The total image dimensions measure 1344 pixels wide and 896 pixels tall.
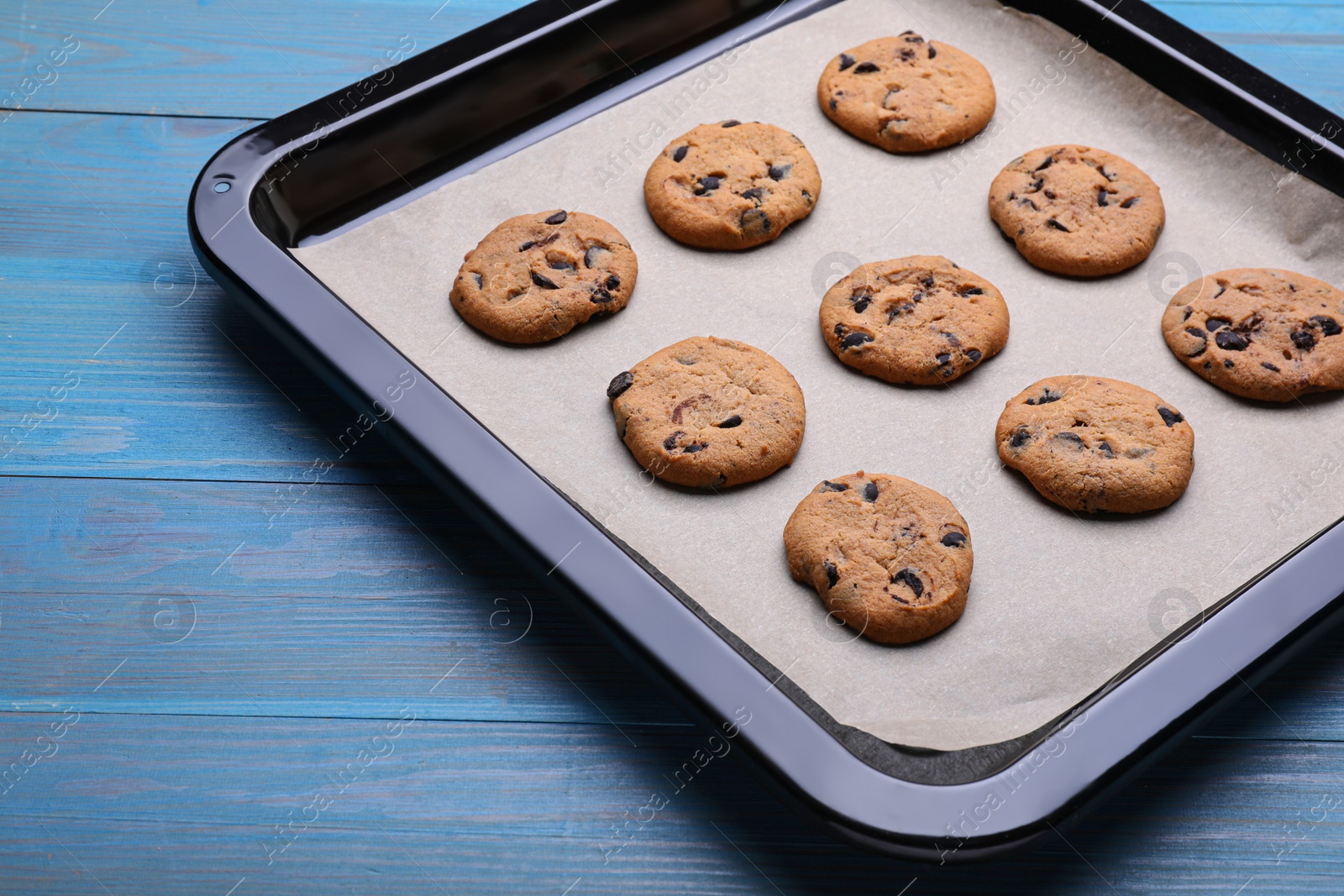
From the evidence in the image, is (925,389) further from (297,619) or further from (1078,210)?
(297,619)

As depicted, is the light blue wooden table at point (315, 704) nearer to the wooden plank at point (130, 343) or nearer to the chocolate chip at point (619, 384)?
the wooden plank at point (130, 343)

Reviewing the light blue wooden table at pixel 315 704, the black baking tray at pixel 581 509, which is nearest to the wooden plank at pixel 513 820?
the light blue wooden table at pixel 315 704

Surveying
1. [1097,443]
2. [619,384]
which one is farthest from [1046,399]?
[619,384]

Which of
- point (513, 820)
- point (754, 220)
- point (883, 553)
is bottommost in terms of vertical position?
point (513, 820)

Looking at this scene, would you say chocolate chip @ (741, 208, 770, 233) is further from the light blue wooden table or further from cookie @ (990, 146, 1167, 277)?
the light blue wooden table

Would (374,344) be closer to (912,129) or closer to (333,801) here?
(333,801)

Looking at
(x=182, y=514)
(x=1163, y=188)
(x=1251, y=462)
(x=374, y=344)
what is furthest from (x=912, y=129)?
(x=182, y=514)
